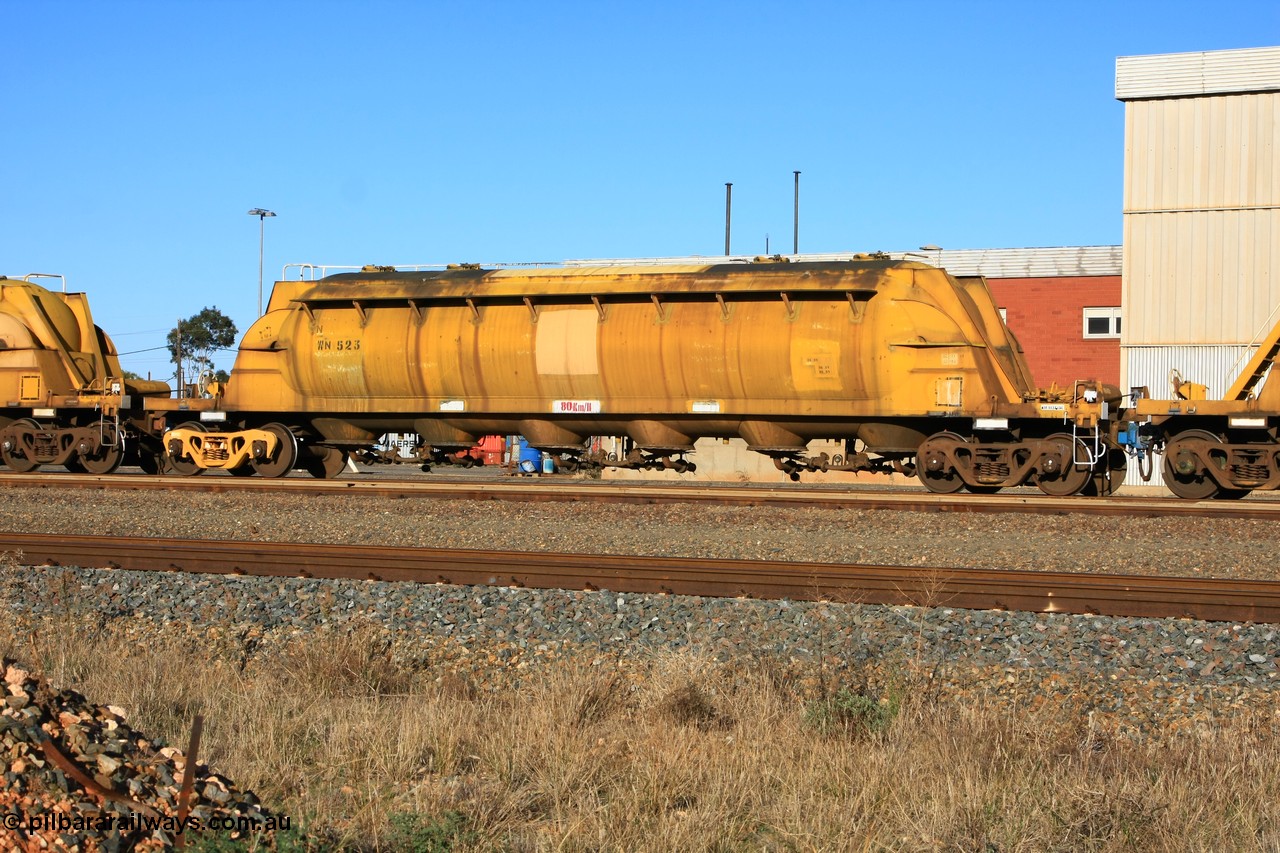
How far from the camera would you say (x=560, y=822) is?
4.50 m

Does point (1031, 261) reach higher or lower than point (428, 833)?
higher

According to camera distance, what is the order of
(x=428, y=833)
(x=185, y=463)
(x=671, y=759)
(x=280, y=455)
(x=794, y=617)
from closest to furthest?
1. (x=428, y=833)
2. (x=671, y=759)
3. (x=794, y=617)
4. (x=280, y=455)
5. (x=185, y=463)

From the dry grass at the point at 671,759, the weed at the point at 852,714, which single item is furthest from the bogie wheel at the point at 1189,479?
the weed at the point at 852,714

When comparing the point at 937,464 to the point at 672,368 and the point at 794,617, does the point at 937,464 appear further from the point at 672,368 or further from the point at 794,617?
the point at 794,617

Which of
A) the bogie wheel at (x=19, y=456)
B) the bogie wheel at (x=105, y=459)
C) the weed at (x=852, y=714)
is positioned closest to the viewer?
the weed at (x=852, y=714)

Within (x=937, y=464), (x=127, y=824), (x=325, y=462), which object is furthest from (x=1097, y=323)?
(x=127, y=824)

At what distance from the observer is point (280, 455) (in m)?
20.1

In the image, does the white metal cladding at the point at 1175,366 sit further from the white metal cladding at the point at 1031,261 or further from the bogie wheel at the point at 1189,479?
the bogie wheel at the point at 1189,479

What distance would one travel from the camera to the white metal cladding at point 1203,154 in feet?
88.3

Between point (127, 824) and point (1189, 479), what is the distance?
1714cm

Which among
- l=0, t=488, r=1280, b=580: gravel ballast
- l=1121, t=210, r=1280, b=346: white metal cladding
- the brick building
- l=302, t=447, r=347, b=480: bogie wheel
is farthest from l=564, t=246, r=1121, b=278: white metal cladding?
l=0, t=488, r=1280, b=580: gravel ballast

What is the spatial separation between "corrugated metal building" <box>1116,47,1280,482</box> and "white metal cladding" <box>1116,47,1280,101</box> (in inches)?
0.9

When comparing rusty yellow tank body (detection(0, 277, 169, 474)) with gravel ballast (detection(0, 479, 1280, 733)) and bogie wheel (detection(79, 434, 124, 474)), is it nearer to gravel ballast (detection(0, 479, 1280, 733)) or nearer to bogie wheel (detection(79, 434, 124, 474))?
bogie wheel (detection(79, 434, 124, 474))

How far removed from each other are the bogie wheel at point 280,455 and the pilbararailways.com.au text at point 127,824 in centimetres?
1691
